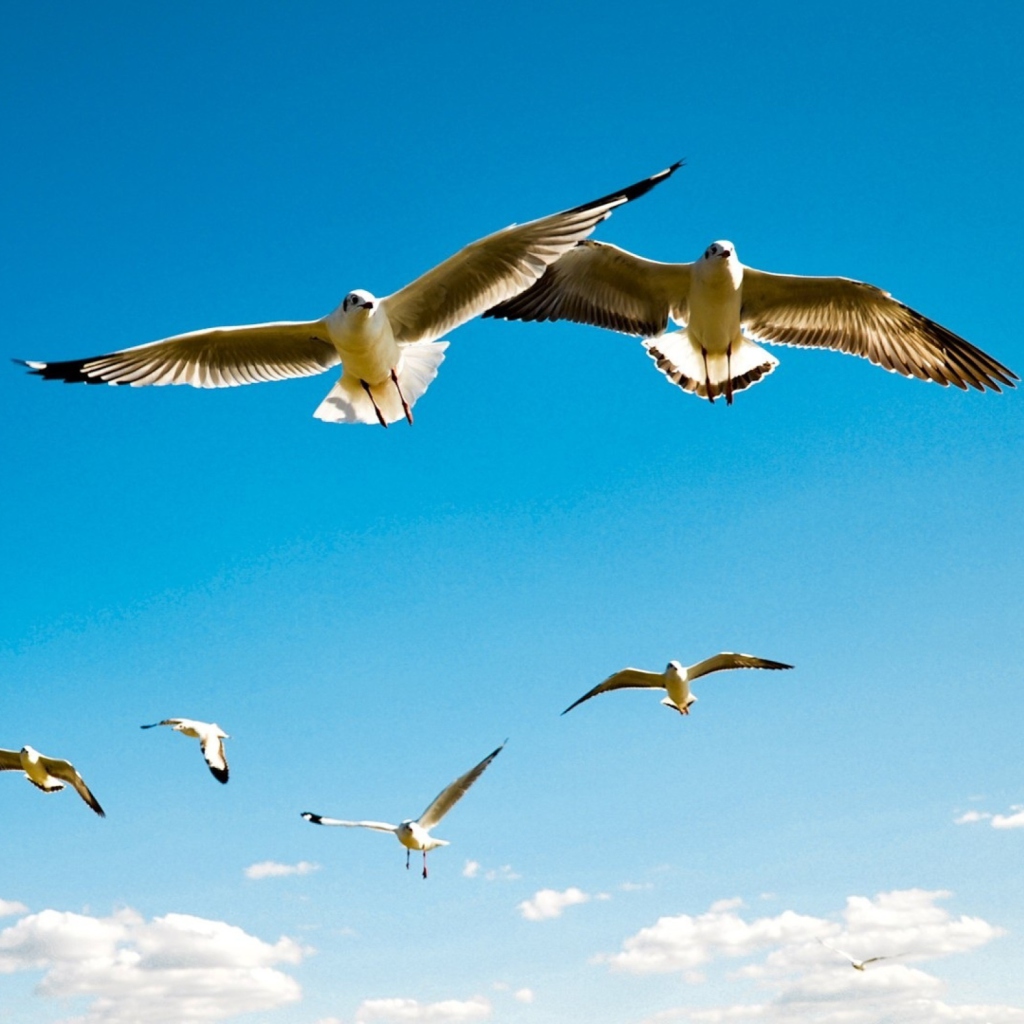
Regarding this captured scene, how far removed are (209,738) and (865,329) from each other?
8.50 meters

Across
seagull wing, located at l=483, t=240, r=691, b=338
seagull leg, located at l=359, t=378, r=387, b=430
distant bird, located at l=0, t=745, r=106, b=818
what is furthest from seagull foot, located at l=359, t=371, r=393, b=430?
distant bird, located at l=0, t=745, r=106, b=818

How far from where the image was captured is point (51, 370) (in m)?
10.5

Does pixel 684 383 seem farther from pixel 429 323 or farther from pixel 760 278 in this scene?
pixel 429 323

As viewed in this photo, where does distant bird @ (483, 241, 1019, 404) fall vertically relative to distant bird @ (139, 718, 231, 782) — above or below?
above

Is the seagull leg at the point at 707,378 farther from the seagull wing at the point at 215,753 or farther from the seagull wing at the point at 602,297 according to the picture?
the seagull wing at the point at 215,753

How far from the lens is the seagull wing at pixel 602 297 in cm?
1242

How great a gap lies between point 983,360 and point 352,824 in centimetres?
776

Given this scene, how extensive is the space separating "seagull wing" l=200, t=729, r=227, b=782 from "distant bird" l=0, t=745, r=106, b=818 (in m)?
2.09

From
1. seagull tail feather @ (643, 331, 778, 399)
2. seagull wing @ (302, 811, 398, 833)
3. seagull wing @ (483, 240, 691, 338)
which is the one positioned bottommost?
seagull wing @ (302, 811, 398, 833)

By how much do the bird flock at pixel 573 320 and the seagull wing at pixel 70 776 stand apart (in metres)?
2.06

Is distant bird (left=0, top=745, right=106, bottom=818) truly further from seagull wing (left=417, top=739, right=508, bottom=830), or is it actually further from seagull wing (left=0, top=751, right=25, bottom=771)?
seagull wing (left=417, top=739, right=508, bottom=830)

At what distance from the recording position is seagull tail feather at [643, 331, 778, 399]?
40.5ft

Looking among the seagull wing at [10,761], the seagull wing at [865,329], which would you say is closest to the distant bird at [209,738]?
the seagull wing at [10,761]

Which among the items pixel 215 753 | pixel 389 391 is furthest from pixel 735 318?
pixel 215 753
